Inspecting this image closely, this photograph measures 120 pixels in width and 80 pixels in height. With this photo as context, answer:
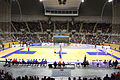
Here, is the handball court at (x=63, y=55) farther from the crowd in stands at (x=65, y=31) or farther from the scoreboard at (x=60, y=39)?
the scoreboard at (x=60, y=39)

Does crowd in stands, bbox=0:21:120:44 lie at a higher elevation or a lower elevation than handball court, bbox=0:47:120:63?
higher

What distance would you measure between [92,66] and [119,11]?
23714 mm

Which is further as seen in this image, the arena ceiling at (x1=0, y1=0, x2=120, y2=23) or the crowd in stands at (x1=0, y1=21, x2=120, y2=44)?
the crowd in stands at (x1=0, y1=21, x2=120, y2=44)

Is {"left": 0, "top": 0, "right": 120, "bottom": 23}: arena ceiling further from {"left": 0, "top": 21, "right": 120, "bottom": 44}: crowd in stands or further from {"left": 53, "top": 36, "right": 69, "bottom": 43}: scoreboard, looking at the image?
{"left": 53, "top": 36, "right": 69, "bottom": 43}: scoreboard

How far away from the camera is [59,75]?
1087 centimetres

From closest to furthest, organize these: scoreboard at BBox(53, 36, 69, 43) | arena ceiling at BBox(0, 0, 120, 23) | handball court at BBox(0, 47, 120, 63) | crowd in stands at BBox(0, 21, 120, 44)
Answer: handball court at BBox(0, 47, 120, 63) → arena ceiling at BBox(0, 0, 120, 23) → crowd in stands at BBox(0, 21, 120, 44) → scoreboard at BBox(53, 36, 69, 43)

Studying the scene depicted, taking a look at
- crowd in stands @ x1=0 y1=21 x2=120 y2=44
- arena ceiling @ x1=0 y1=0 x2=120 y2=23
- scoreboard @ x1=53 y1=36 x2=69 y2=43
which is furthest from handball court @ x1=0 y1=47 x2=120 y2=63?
arena ceiling @ x1=0 y1=0 x2=120 y2=23

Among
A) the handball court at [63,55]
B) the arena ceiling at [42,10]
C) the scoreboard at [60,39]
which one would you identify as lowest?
the handball court at [63,55]

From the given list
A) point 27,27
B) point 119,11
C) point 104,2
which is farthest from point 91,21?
point 27,27

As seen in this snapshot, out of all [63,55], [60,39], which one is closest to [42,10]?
[60,39]

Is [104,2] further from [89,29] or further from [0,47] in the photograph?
[0,47]

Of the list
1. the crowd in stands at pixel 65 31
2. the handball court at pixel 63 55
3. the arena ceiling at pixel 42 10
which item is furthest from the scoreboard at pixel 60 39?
the handball court at pixel 63 55

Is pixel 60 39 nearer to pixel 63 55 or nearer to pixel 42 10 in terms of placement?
pixel 42 10

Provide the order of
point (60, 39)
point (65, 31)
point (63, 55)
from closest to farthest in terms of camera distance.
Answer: point (63, 55) < point (65, 31) < point (60, 39)
